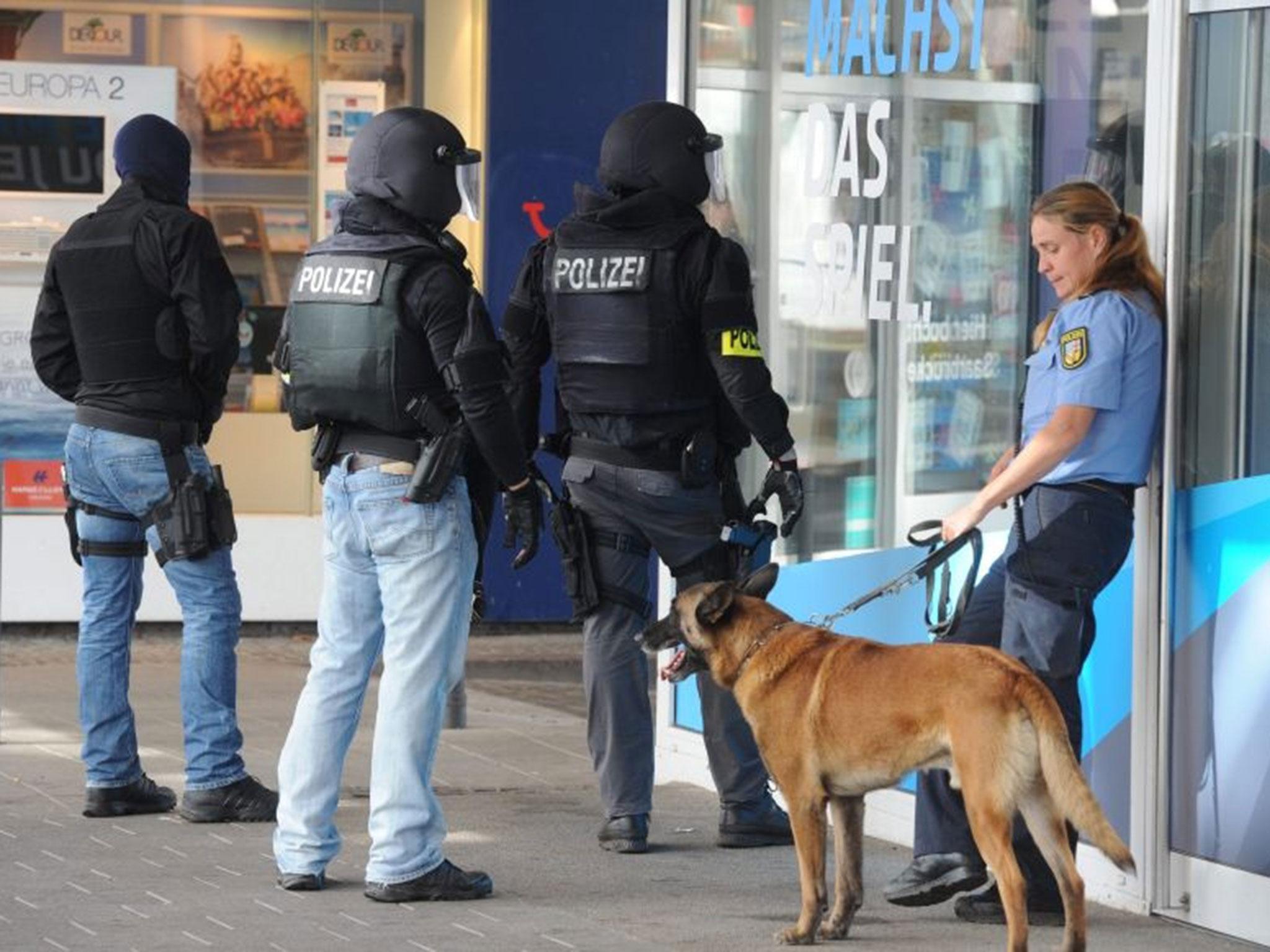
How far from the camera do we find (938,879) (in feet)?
21.3

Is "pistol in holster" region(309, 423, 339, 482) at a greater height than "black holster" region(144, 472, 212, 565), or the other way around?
"pistol in holster" region(309, 423, 339, 482)

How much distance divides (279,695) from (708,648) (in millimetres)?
4383

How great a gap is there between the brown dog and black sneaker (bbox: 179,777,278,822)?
6.12 ft

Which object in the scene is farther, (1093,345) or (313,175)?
(313,175)

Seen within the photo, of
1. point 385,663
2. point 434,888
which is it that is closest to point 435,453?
point 385,663

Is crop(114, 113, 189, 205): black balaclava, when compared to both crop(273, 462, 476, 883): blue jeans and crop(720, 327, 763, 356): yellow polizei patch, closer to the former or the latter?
crop(273, 462, 476, 883): blue jeans

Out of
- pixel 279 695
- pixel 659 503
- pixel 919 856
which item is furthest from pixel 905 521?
pixel 279 695

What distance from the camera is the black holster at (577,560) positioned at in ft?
24.0

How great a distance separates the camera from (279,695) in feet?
34.0

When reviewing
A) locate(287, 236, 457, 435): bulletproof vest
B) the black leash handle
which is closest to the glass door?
the black leash handle

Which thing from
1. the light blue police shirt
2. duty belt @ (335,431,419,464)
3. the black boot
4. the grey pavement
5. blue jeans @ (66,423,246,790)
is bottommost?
the grey pavement

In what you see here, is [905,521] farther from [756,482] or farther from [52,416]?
[52,416]

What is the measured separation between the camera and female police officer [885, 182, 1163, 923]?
20.4 feet

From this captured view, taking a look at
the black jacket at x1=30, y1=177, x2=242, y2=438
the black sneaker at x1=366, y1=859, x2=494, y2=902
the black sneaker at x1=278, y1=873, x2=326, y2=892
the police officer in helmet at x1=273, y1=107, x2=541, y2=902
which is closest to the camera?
the police officer in helmet at x1=273, y1=107, x2=541, y2=902
